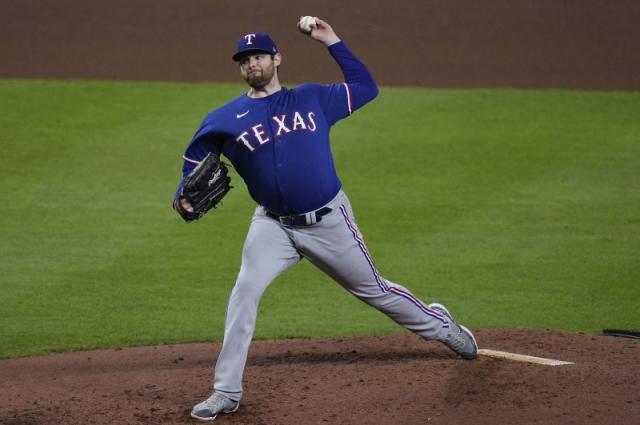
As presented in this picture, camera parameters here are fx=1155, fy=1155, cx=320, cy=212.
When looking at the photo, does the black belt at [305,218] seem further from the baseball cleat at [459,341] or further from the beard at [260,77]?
the baseball cleat at [459,341]

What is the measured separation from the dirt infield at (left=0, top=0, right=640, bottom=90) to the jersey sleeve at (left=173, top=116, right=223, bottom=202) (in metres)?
8.10

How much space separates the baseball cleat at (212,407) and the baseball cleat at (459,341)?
132cm

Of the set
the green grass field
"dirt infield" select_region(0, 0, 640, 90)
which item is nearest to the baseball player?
the green grass field

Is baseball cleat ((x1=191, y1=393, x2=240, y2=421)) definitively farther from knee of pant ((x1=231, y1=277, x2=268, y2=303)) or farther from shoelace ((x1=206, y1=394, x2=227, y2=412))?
knee of pant ((x1=231, y1=277, x2=268, y2=303))

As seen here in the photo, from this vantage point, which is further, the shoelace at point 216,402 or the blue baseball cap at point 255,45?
the blue baseball cap at point 255,45

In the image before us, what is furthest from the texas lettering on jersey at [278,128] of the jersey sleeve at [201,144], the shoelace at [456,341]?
the shoelace at [456,341]

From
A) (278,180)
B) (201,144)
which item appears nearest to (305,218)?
(278,180)

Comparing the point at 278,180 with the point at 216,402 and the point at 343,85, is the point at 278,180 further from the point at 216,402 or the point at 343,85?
the point at 216,402

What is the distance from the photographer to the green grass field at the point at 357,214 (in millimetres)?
7816

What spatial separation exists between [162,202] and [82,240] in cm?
113

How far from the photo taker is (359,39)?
49.6 feet

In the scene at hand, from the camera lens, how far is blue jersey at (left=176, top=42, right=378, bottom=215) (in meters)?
5.75

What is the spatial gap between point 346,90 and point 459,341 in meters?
1.49

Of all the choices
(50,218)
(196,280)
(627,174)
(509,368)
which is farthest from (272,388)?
(627,174)
